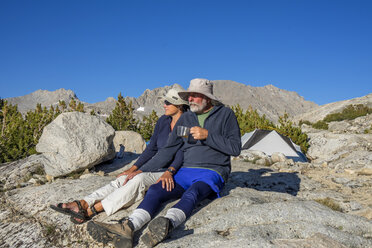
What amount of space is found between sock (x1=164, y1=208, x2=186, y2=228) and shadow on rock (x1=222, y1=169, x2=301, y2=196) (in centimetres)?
474

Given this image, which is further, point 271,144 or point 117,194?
point 271,144

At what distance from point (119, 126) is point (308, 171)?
17.1m

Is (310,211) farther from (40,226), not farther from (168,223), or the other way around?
(40,226)

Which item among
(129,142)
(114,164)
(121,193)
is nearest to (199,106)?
(121,193)

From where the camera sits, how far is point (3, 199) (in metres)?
5.98

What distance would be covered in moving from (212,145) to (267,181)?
5340 mm

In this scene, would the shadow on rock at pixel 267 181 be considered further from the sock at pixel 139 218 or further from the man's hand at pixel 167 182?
the sock at pixel 139 218

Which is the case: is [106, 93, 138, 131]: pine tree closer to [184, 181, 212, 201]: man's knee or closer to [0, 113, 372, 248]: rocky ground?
[0, 113, 372, 248]: rocky ground

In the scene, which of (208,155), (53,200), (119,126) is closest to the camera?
(208,155)

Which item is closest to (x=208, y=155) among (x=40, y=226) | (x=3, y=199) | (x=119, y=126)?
(x=40, y=226)

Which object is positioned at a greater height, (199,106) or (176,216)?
(199,106)

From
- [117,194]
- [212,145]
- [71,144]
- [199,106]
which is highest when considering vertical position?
[199,106]

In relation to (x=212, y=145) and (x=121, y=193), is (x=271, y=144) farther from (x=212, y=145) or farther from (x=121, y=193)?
(x=121, y=193)

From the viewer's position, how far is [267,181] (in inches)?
352
